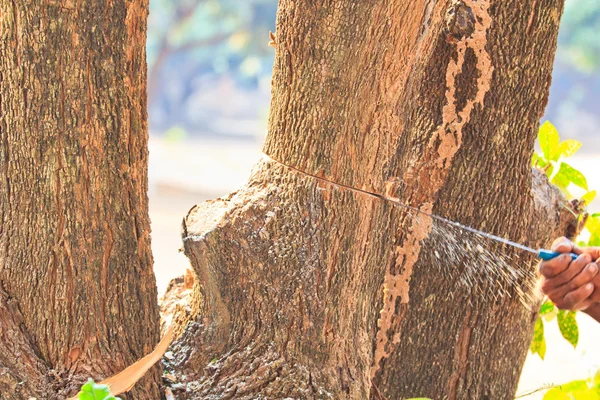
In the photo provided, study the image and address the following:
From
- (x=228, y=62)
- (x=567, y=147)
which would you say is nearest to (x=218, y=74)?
(x=228, y=62)

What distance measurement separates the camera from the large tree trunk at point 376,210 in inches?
68.7

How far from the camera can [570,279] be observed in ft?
4.89

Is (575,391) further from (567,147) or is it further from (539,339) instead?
(567,147)

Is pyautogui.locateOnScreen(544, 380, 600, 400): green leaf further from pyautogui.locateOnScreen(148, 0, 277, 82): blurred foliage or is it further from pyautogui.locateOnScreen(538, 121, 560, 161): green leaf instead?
pyautogui.locateOnScreen(148, 0, 277, 82): blurred foliage

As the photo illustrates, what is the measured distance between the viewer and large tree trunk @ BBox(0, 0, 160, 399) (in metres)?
1.52

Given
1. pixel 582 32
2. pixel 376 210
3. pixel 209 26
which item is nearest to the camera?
pixel 376 210

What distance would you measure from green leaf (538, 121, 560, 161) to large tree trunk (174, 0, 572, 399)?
14.2 inches

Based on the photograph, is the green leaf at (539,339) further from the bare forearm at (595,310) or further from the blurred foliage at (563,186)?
the bare forearm at (595,310)

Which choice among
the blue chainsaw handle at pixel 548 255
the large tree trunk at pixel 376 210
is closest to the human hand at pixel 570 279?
the blue chainsaw handle at pixel 548 255

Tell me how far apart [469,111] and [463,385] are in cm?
84

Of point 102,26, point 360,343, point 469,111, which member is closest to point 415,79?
point 469,111

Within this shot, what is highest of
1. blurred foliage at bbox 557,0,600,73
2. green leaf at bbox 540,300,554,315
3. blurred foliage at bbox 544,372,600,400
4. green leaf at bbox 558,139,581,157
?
blurred foliage at bbox 557,0,600,73

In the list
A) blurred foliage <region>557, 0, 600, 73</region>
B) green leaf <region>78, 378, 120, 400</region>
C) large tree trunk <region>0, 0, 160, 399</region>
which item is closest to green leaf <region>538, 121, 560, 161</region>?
large tree trunk <region>0, 0, 160, 399</region>

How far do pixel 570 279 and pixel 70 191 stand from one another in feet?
3.55
